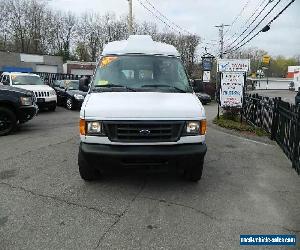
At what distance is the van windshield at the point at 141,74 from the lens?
546 centimetres

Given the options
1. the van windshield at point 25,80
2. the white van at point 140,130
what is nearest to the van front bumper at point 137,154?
the white van at point 140,130

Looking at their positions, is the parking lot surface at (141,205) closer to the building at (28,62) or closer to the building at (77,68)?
the building at (28,62)

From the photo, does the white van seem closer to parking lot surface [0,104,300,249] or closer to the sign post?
parking lot surface [0,104,300,249]

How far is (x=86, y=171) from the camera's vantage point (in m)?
5.22

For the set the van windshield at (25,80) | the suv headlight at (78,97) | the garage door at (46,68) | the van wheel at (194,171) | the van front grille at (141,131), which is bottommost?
the van wheel at (194,171)

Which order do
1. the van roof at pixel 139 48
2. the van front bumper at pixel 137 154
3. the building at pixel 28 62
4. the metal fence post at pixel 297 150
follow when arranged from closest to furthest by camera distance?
the van front bumper at pixel 137 154
the van roof at pixel 139 48
the metal fence post at pixel 297 150
the building at pixel 28 62

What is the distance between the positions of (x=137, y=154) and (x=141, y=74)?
1770mm

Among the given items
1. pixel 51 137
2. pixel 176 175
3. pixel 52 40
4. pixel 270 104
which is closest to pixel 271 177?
pixel 176 175

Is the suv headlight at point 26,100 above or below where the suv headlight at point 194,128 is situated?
above

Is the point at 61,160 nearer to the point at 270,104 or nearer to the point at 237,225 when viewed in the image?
the point at 237,225

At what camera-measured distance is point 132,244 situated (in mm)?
3576

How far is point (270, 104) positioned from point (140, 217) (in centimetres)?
673

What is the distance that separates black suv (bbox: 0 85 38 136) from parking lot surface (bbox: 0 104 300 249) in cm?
237

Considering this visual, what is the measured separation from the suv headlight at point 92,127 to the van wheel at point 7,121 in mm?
5390
